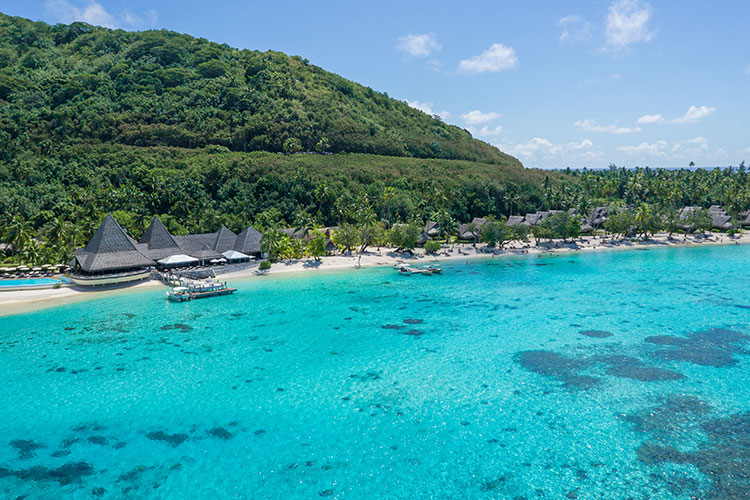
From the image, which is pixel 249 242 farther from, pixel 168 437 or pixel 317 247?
pixel 168 437

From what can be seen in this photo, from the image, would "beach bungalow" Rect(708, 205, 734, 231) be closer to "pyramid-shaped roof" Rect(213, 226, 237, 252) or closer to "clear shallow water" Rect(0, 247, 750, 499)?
"clear shallow water" Rect(0, 247, 750, 499)

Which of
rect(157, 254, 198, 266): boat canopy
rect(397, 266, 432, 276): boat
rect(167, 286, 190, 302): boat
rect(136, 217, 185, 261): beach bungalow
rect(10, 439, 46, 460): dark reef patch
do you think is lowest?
rect(10, 439, 46, 460): dark reef patch

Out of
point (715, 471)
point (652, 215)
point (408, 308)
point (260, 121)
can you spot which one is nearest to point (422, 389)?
point (715, 471)

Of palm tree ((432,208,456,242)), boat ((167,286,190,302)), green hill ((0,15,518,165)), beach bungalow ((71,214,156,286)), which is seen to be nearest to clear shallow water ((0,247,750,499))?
boat ((167,286,190,302))

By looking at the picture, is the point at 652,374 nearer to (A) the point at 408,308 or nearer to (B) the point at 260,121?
(A) the point at 408,308

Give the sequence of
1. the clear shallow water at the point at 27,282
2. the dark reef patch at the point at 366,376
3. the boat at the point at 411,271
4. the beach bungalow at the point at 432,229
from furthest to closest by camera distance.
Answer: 1. the beach bungalow at the point at 432,229
2. the boat at the point at 411,271
3. the clear shallow water at the point at 27,282
4. the dark reef patch at the point at 366,376

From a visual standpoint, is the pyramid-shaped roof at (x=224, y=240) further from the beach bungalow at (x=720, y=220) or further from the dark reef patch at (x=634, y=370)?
the beach bungalow at (x=720, y=220)

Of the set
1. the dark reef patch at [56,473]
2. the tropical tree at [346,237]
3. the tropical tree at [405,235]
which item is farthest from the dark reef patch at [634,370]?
the tropical tree at [346,237]

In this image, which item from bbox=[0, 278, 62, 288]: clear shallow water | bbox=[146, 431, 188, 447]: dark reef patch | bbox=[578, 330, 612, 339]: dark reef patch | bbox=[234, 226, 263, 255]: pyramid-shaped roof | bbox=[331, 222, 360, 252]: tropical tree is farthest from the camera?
bbox=[331, 222, 360, 252]: tropical tree
